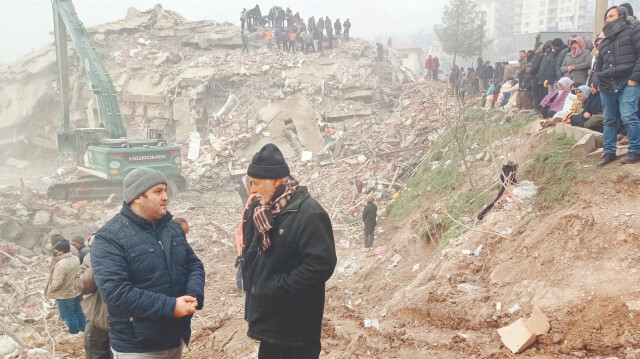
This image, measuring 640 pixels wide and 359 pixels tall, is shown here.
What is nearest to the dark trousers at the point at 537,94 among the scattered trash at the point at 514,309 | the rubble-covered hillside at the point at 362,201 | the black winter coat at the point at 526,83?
the black winter coat at the point at 526,83

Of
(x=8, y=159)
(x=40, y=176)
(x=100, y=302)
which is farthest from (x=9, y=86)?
(x=100, y=302)

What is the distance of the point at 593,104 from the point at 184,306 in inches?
248

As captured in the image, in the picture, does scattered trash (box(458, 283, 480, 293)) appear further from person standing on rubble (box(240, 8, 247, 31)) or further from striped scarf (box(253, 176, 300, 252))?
person standing on rubble (box(240, 8, 247, 31))

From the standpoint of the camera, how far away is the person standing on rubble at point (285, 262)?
232cm

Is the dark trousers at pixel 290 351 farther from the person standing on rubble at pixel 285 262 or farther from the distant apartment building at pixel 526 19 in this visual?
the distant apartment building at pixel 526 19

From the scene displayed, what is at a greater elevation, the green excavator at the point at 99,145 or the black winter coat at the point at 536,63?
the black winter coat at the point at 536,63

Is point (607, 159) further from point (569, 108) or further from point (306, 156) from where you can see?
point (306, 156)

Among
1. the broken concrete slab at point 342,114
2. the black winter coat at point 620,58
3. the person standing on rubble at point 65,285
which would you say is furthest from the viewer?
the broken concrete slab at point 342,114

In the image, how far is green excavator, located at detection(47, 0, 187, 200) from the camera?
1194 centimetres

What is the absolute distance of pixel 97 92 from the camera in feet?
43.4

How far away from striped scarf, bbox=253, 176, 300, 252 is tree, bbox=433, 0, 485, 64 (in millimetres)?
28064

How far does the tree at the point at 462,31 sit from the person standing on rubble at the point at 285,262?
28088 millimetres

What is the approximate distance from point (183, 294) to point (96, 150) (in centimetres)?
1087

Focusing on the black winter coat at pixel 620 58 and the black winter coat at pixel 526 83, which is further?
the black winter coat at pixel 526 83
